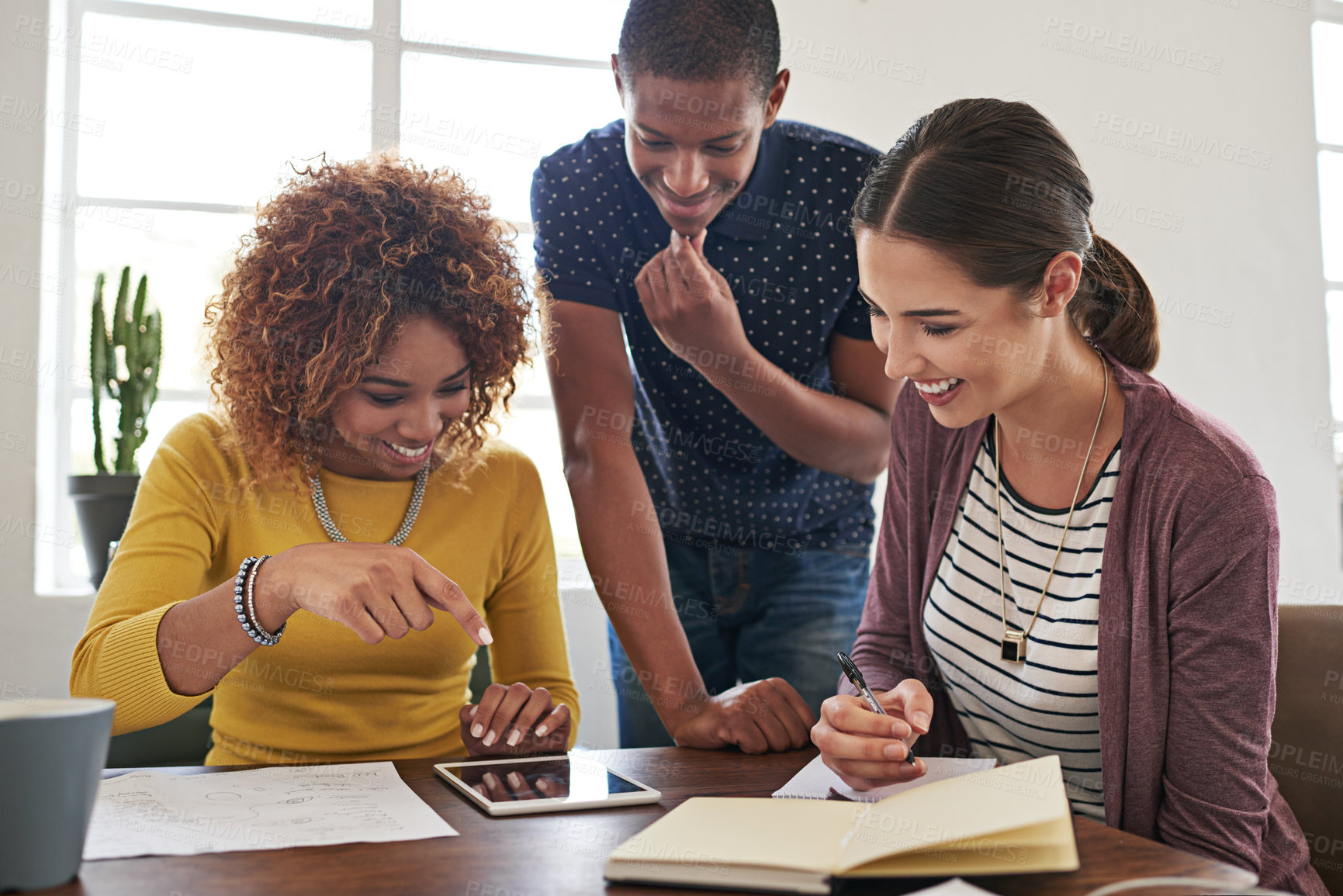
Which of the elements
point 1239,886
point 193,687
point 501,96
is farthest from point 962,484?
point 501,96

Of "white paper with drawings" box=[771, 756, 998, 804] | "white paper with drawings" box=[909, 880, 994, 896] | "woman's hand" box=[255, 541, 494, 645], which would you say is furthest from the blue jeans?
"white paper with drawings" box=[909, 880, 994, 896]

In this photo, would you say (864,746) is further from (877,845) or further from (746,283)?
(746,283)

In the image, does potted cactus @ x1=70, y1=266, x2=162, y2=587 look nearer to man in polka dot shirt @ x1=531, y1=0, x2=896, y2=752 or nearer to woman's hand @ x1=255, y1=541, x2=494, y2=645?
man in polka dot shirt @ x1=531, y1=0, x2=896, y2=752

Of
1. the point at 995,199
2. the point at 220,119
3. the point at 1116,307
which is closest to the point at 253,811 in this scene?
the point at 995,199

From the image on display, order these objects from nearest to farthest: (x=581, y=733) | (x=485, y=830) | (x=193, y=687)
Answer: (x=485, y=830), (x=193, y=687), (x=581, y=733)

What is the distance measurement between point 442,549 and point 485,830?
0.64 meters

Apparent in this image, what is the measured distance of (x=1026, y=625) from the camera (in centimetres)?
112

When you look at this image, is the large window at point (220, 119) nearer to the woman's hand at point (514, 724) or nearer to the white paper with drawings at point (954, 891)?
the woman's hand at point (514, 724)

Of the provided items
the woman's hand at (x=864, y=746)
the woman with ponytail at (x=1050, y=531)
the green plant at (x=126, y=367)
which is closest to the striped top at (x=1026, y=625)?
the woman with ponytail at (x=1050, y=531)

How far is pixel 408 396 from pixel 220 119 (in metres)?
2.02

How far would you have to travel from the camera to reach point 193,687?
100 centimetres

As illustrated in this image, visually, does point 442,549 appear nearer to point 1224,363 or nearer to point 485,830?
point 485,830

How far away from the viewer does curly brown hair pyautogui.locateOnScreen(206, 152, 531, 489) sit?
121 centimetres

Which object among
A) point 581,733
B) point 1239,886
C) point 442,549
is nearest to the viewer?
point 1239,886
